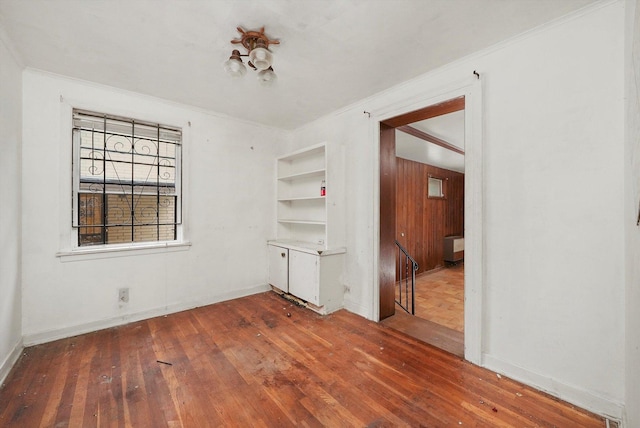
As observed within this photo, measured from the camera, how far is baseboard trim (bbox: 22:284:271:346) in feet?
8.16

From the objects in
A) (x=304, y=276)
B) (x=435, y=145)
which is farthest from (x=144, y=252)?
(x=435, y=145)

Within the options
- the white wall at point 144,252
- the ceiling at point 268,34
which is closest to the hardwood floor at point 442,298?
the white wall at point 144,252

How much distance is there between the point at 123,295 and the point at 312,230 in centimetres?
245

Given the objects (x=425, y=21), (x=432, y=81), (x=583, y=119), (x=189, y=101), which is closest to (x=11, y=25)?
(x=189, y=101)

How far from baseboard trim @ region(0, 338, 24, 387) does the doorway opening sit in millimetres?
3326

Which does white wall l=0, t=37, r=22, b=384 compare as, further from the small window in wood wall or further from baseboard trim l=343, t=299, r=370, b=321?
the small window in wood wall

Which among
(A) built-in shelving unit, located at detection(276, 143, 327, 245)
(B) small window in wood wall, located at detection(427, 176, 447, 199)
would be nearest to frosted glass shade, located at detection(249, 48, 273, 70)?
(A) built-in shelving unit, located at detection(276, 143, 327, 245)

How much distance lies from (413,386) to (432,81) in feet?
8.73

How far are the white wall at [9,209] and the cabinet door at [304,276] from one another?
2.60 m

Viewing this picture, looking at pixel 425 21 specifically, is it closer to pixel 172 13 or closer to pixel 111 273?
pixel 172 13

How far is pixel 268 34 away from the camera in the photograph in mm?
1942

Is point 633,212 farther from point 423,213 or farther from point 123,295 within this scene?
point 423,213

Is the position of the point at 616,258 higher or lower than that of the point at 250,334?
higher

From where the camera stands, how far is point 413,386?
74.7 inches
